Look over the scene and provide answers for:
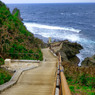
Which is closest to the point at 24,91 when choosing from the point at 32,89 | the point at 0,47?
the point at 32,89

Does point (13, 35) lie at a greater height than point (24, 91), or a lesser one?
greater

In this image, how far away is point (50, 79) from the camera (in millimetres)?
8219

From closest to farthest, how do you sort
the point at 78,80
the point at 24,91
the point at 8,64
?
the point at 24,91 < the point at 78,80 < the point at 8,64

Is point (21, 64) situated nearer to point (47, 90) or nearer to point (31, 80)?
point (31, 80)

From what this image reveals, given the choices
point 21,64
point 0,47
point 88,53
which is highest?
point 0,47

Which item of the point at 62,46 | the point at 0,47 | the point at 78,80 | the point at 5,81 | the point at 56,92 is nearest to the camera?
the point at 56,92

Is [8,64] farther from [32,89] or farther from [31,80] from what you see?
[32,89]

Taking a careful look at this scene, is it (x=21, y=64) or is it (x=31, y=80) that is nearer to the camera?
(x=31, y=80)

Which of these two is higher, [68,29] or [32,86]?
[32,86]

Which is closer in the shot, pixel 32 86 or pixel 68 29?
pixel 32 86

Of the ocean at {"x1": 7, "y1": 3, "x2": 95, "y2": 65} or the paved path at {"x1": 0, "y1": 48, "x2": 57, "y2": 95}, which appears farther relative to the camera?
the ocean at {"x1": 7, "y1": 3, "x2": 95, "y2": 65}

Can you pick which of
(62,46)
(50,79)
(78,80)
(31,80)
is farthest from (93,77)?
(62,46)

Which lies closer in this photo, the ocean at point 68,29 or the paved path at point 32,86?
the paved path at point 32,86

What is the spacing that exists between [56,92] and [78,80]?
4.71 m
